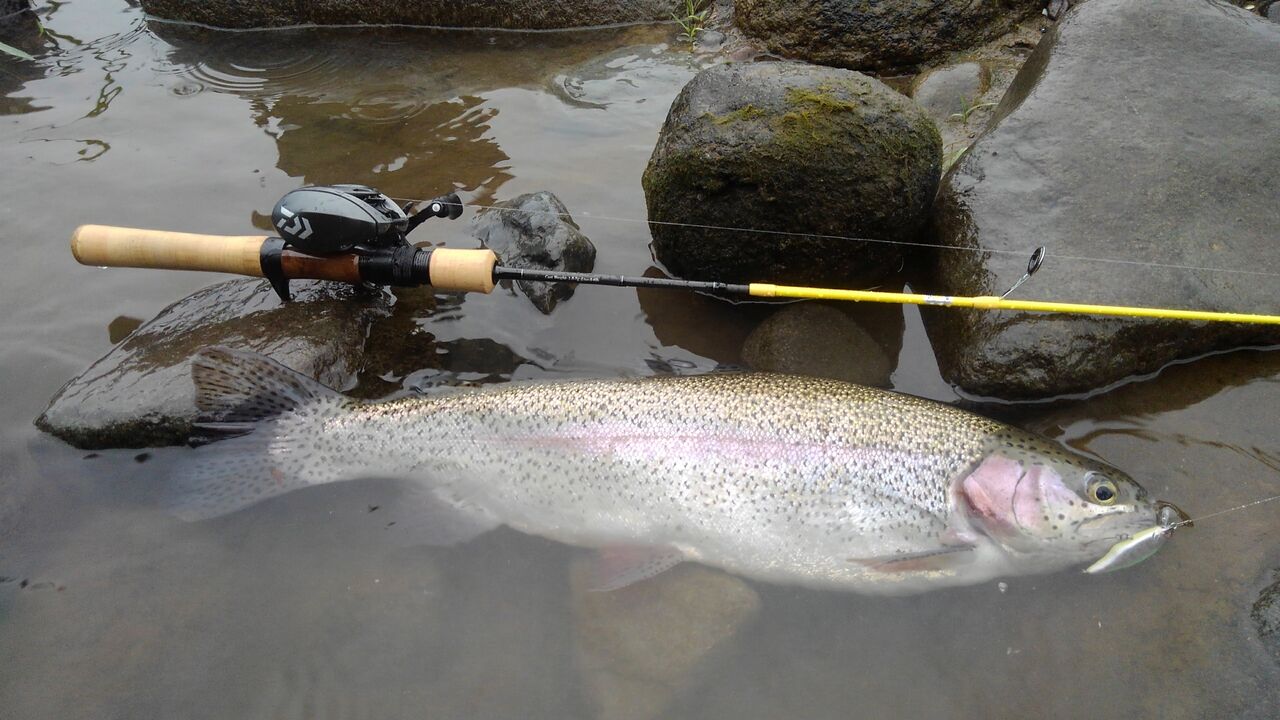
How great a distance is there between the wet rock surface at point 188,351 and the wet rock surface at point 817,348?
2.25 metres

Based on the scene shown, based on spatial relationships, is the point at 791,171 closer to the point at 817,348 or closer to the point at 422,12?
the point at 817,348

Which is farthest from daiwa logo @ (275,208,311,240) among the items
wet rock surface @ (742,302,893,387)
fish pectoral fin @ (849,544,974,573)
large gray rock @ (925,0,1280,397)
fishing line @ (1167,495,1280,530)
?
fishing line @ (1167,495,1280,530)

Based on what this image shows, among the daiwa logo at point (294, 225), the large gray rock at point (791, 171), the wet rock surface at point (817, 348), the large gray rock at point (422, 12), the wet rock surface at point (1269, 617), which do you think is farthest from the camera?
the large gray rock at point (422, 12)

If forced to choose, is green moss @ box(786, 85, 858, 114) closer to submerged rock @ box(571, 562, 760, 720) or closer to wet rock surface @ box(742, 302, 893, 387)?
wet rock surface @ box(742, 302, 893, 387)

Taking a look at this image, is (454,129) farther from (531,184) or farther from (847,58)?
(847,58)

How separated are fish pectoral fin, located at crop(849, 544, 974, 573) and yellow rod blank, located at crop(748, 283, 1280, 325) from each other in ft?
3.78

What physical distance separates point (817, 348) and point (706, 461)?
1.11 meters

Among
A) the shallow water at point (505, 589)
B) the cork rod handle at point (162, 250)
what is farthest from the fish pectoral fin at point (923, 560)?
the cork rod handle at point (162, 250)

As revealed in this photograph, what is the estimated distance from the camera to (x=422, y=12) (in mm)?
7699

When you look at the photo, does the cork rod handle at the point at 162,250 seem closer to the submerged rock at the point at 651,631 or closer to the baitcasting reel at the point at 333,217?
the baitcasting reel at the point at 333,217

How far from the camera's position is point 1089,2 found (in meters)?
5.02

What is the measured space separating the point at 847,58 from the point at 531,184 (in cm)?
337

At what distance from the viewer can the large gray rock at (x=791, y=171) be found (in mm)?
3879

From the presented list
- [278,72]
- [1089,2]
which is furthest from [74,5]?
[1089,2]
